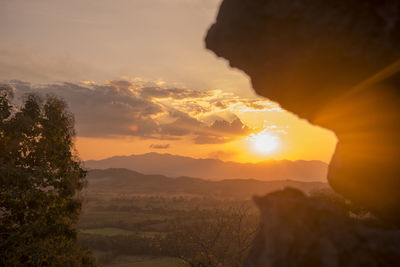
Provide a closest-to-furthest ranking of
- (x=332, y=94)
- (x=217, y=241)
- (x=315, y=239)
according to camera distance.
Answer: (x=315, y=239) → (x=332, y=94) → (x=217, y=241)

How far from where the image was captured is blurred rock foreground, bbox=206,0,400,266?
623 centimetres

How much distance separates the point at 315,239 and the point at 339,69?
4.44m

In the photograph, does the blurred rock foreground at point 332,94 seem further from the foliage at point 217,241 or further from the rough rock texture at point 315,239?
the foliage at point 217,241

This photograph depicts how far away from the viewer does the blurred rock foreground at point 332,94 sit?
6.23 meters

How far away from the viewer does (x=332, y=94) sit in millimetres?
7879

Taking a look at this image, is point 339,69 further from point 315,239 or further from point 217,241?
point 217,241

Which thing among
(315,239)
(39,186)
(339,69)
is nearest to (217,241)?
(39,186)

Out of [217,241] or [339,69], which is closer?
[339,69]

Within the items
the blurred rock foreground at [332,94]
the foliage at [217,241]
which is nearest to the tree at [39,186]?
the foliage at [217,241]

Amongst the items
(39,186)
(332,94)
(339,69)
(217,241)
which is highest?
(339,69)

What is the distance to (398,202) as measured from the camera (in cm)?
761

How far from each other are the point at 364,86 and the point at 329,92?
929 mm

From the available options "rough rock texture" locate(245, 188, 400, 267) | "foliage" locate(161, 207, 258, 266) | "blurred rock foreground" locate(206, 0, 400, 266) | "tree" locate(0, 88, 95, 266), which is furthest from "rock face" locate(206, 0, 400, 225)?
"tree" locate(0, 88, 95, 266)

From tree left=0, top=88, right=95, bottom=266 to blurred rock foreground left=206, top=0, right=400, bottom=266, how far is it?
48.4 feet
